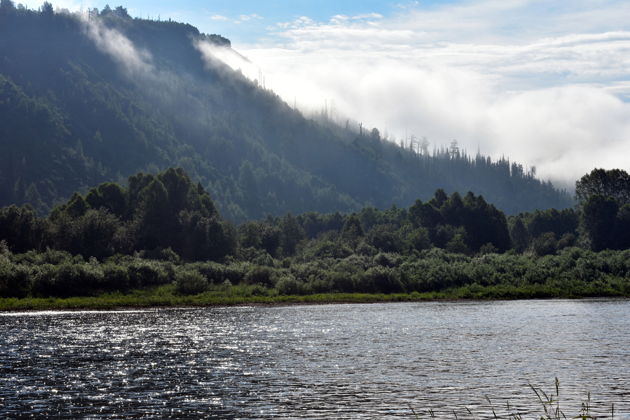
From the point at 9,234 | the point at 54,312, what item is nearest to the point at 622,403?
the point at 54,312

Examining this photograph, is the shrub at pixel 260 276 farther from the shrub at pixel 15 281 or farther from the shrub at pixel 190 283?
the shrub at pixel 15 281

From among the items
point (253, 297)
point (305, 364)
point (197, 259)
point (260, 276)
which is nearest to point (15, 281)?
point (253, 297)

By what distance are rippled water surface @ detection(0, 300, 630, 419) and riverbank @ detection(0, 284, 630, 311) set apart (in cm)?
1343

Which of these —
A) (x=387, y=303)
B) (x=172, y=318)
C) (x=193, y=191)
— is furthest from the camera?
(x=193, y=191)

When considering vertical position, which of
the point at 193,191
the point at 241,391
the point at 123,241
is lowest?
the point at 241,391

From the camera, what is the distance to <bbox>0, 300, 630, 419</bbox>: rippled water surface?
4056 cm

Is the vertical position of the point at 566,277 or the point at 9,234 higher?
the point at 9,234

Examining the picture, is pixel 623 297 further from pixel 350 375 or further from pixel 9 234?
pixel 9 234

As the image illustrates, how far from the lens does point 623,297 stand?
136375 millimetres

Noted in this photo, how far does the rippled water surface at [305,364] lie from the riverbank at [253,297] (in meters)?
13.4

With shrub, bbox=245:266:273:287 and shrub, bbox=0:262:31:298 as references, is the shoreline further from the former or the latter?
shrub, bbox=245:266:273:287

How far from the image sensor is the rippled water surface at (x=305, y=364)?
133 feet

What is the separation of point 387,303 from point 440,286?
22.6 metres

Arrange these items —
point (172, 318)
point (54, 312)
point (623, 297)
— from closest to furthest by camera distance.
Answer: point (172, 318)
point (54, 312)
point (623, 297)
